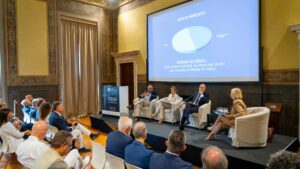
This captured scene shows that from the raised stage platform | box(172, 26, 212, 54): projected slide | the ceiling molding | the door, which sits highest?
the ceiling molding

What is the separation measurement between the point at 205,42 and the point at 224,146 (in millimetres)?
2980

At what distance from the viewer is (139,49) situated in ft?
26.8

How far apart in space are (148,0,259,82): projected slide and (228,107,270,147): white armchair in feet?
5.69

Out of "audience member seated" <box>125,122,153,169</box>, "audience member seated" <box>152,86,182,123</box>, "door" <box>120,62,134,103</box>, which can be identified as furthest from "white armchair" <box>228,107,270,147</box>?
"door" <box>120,62,134,103</box>

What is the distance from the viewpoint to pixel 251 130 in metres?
3.53

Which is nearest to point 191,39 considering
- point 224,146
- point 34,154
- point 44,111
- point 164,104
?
point 164,104

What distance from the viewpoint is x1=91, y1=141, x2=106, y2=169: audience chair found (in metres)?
2.76

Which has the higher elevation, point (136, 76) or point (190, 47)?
point (190, 47)

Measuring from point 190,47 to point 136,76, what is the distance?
2.65 metres

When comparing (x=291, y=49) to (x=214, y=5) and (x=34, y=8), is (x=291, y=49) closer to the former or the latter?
(x=214, y=5)

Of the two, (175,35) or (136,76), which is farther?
(136,76)

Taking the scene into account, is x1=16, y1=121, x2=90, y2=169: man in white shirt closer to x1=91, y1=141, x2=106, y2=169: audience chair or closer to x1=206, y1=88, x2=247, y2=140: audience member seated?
x1=91, y1=141, x2=106, y2=169: audience chair

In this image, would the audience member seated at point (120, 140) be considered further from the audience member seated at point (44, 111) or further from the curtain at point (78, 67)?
the curtain at point (78, 67)

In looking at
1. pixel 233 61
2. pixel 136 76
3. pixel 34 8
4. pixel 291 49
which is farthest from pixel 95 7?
pixel 291 49
